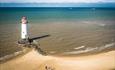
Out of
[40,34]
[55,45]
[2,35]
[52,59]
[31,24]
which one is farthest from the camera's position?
[31,24]

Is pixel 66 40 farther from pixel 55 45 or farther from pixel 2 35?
pixel 2 35

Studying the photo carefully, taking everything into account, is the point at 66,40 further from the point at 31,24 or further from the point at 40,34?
the point at 31,24

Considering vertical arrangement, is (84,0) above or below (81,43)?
above

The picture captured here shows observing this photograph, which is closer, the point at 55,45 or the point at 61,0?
the point at 61,0

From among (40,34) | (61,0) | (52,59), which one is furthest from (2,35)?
(52,59)

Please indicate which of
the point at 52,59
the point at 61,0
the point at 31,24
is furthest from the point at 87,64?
the point at 31,24

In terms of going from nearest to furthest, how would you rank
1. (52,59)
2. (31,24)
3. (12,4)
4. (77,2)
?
(52,59)
(12,4)
(77,2)
(31,24)
